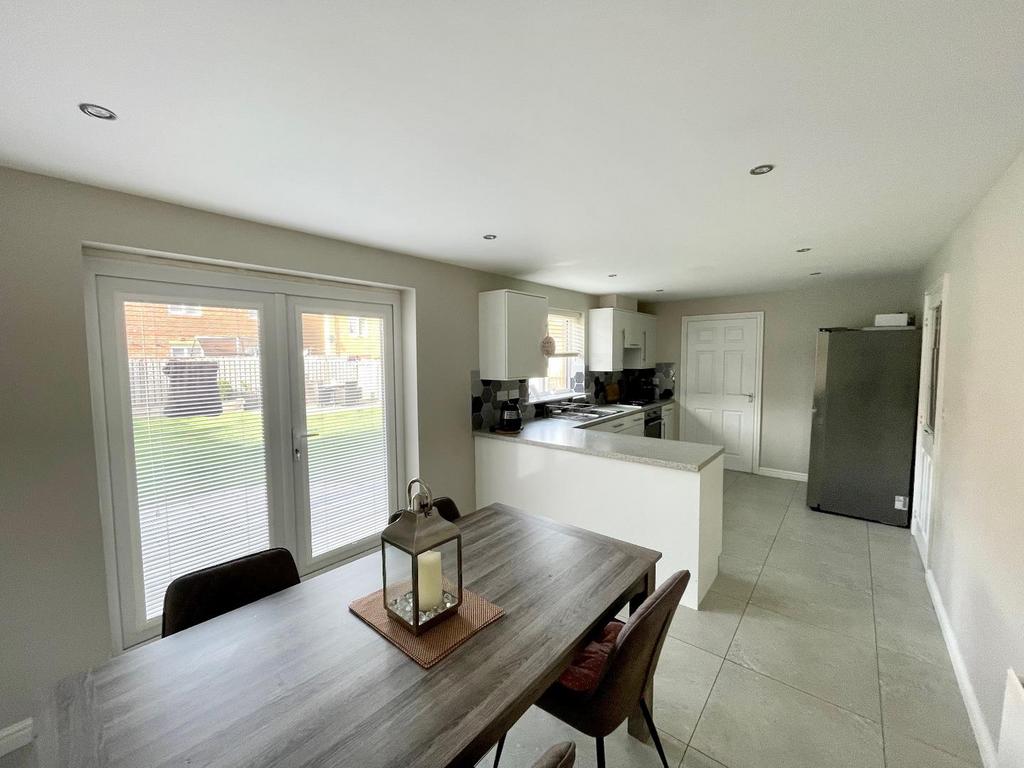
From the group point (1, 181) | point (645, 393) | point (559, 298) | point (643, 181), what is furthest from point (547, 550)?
point (645, 393)

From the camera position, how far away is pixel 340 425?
107 inches

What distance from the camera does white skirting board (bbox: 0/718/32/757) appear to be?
5.05 feet

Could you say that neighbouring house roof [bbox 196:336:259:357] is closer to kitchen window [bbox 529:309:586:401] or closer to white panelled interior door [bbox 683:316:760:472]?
kitchen window [bbox 529:309:586:401]

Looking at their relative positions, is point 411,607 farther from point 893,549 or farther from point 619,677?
point 893,549

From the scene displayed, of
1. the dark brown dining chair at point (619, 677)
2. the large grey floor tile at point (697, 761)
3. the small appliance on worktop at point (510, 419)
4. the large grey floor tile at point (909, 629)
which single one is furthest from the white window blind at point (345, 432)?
the large grey floor tile at point (909, 629)

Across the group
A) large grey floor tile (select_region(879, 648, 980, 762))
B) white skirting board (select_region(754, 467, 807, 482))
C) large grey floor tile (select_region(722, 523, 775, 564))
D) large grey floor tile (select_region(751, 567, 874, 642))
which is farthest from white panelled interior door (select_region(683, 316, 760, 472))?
large grey floor tile (select_region(879, 648, 980, 762))

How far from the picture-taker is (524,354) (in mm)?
3412

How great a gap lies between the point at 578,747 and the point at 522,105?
2.18 m

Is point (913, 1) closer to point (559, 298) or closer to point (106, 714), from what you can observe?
point (106, 714)

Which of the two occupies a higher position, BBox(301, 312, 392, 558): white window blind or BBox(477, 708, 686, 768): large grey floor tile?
BBox(301, 312, 392, 558): white window blind

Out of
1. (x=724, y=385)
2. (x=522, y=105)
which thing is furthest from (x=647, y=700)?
(x=724, y=385)

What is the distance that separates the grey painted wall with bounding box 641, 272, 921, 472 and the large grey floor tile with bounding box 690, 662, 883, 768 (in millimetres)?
3480

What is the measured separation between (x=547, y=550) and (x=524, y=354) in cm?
199

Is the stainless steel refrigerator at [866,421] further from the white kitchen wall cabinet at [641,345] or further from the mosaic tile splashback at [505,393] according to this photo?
the mosaic tile splashback at [505,393]
